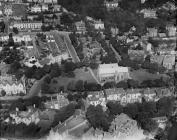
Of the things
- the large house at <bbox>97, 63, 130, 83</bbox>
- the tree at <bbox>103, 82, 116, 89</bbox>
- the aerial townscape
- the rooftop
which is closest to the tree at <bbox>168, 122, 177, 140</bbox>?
the aerial townscape

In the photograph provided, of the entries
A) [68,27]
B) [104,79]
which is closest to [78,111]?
[104,79]

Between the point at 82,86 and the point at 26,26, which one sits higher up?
the point at 26,26

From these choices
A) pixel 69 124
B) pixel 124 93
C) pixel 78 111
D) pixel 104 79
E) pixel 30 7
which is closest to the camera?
pixel 69 124

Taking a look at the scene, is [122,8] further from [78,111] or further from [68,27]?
[78,111]

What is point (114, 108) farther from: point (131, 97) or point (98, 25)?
point (98, 25)

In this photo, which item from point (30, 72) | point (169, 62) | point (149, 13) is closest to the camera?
point (30, 72)

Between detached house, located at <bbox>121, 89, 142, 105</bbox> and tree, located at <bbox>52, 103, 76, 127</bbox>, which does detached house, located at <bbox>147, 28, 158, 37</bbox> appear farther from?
tree, located at <bbox>52, 103, 76, 127</bbox>

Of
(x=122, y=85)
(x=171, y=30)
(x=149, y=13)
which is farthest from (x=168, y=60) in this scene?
(x=149, y=13)
